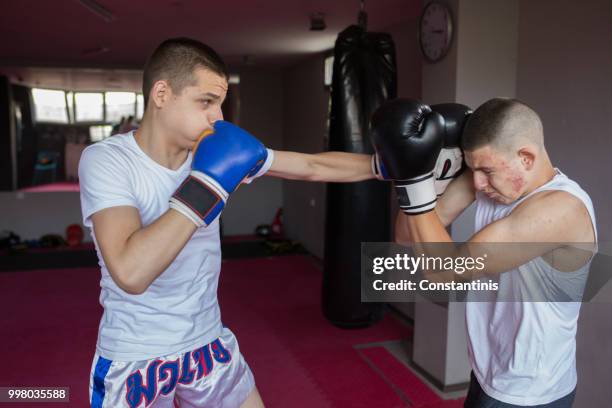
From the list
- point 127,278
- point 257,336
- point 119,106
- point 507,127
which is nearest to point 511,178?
point 507,127

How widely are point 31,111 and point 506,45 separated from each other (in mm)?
6941

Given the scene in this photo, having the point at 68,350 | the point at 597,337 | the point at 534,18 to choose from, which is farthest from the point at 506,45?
the point at 68,350

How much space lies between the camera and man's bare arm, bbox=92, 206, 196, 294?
115 cm

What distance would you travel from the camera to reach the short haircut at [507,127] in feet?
4.65

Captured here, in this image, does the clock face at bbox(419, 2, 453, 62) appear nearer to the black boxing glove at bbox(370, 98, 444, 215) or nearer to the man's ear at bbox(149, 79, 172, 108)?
the black boxing glove at bbox(370, 98, 444, 215)

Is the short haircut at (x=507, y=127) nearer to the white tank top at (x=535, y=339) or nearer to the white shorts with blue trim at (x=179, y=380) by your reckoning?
the white tank top at (x=535, y=339)

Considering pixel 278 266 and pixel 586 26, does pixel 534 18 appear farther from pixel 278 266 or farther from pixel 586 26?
pixel 278 266

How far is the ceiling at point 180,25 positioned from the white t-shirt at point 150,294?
2.94m

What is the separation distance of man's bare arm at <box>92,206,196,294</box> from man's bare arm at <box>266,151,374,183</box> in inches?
27.0

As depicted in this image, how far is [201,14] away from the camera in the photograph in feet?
14.8

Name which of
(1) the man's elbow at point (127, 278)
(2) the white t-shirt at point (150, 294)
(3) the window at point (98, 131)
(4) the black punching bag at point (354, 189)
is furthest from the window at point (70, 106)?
(1) the man's elbow at point (127, 278)

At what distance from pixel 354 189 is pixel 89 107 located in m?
5.67

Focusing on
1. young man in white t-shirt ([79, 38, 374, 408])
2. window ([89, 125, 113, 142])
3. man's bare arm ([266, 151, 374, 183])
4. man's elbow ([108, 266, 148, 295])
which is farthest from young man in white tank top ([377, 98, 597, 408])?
window ([89, 125, 113, 142])

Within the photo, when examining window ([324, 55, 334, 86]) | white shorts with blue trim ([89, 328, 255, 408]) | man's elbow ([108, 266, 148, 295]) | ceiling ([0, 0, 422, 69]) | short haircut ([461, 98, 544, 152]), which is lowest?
white shorts with blue trim ([89, 328, 255, 408])
